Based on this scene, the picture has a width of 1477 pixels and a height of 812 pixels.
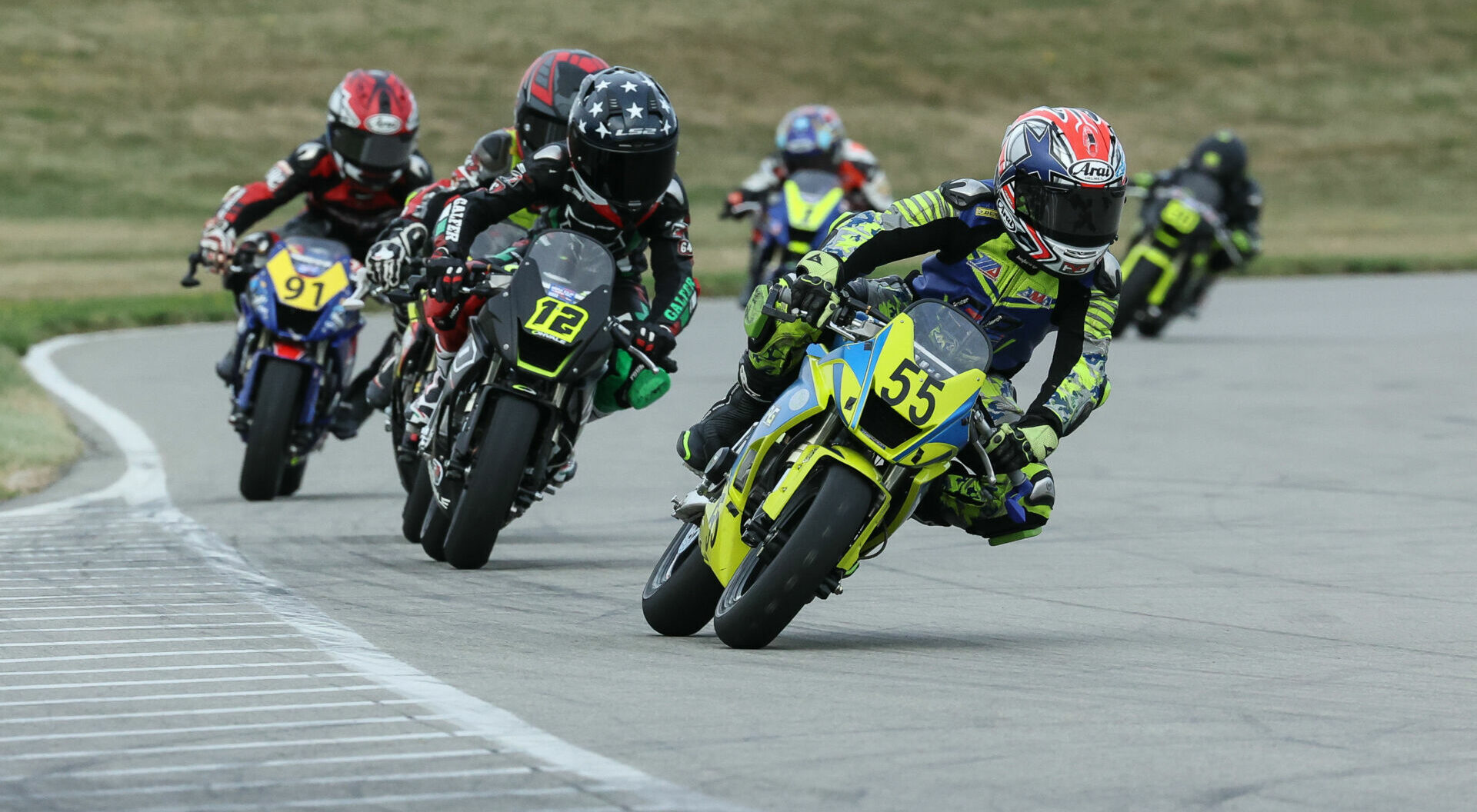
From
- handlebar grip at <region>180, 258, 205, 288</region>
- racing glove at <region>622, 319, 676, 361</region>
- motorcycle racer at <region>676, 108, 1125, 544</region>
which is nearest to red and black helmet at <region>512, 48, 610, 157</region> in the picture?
racing glove at <region>622, 319, 676, 361</region>

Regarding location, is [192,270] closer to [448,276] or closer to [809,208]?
[448,276]

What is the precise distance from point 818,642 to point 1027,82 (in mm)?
49592

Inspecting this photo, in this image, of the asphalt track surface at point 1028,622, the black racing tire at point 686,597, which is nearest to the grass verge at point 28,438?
the asphalt track surface at point 1028,622

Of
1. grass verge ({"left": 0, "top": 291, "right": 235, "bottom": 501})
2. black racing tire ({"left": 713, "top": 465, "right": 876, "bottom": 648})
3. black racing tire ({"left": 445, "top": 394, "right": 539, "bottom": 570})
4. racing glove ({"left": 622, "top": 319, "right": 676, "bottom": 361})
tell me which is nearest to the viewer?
black racing tire ({"left": 713, "top": 465, "right": 876, "bottom": 648})

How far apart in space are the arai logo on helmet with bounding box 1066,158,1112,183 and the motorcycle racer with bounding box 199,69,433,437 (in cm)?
536

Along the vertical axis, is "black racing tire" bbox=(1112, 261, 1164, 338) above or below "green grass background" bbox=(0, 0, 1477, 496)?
above

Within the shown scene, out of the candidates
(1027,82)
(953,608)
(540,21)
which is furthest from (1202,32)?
(953,608)

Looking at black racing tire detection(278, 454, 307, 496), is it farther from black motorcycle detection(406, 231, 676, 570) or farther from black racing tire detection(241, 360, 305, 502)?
black motorcycle detection(406, 231, 676, 570)

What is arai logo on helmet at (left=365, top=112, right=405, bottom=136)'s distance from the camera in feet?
38.3

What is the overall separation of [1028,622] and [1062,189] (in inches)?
60.8

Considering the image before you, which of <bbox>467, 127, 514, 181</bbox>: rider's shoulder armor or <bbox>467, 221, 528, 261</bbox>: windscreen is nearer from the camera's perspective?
<bbox>467, 221, 528, 261</bbox>: windscreen

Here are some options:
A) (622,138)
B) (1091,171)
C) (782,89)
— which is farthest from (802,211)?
(782,89)

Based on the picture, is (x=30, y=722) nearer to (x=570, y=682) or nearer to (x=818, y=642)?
(x=570, y=682)

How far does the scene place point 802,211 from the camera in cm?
1938
